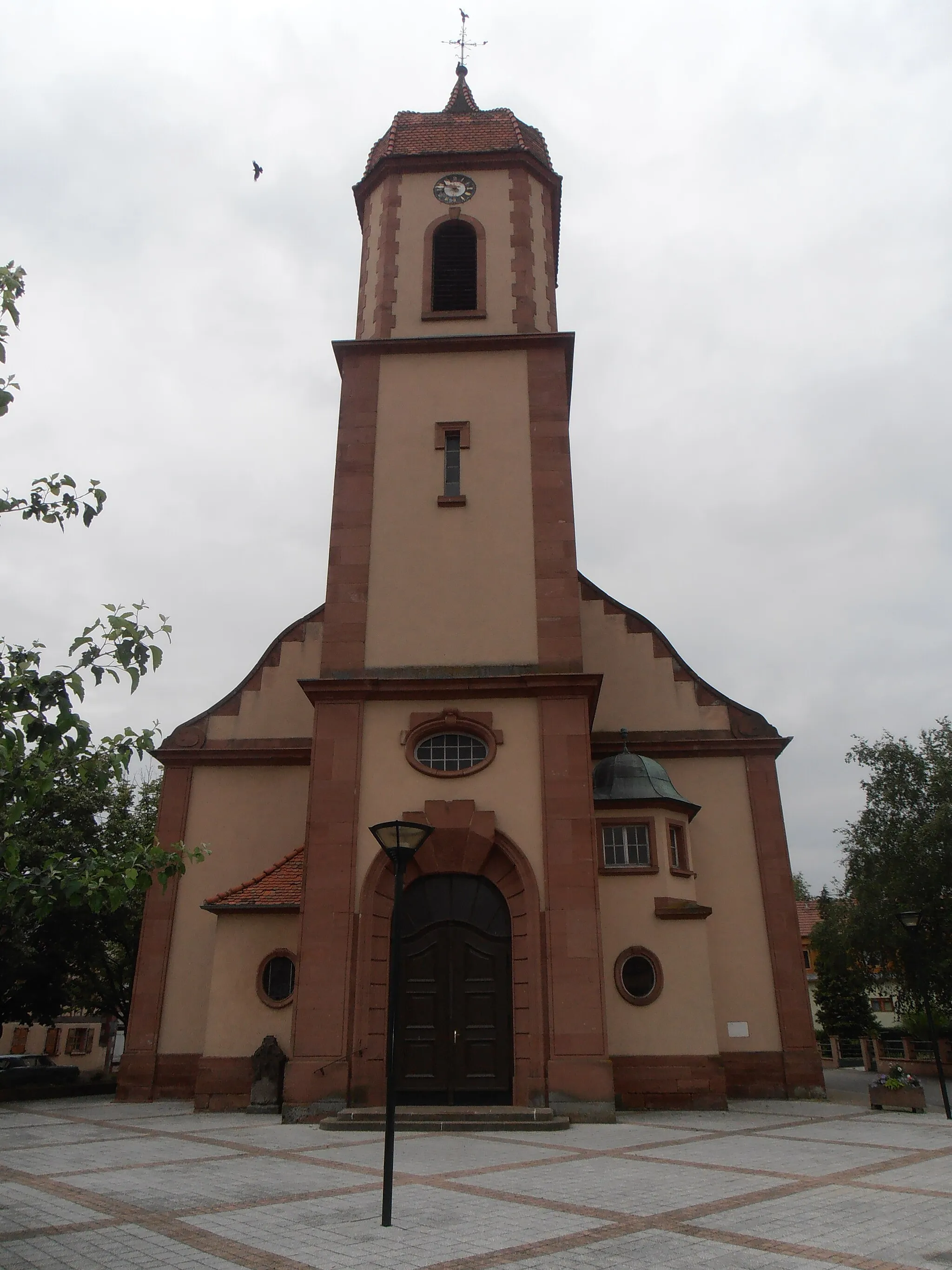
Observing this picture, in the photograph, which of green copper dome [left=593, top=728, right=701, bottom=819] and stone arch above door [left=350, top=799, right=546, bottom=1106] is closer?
stone arch above door [left=350, top=799, right=546, bottom=1106]

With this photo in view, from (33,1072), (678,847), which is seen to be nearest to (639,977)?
(678,847)

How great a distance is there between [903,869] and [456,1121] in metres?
21.2

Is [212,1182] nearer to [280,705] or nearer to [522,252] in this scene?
[280,705]

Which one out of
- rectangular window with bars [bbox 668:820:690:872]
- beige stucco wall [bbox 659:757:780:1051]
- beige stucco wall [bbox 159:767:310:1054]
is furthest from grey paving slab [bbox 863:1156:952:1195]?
beige stucco wall [bbox 159:767:310:1054]

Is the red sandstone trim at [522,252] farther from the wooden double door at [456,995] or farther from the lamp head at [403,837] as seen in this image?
the lamp head at [403,837]

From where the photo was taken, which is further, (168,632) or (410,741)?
(410,741)

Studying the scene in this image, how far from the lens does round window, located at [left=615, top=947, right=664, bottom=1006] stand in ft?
59.9

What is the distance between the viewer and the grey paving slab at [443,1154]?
36.4 feet

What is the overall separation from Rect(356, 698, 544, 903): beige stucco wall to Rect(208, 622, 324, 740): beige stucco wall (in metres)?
4.92

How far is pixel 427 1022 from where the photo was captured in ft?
52.9

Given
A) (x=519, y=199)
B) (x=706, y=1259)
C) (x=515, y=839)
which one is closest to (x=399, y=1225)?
(x=706, y=1259)

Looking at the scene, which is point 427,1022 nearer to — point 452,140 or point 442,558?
point 442,558

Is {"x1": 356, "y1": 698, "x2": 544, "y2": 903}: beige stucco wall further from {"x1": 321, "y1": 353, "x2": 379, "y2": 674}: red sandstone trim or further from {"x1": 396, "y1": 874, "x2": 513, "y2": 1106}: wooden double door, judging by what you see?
{"x1": 321, "y1": 353, "x2": 379, "y2": 674}: red sandstone trim

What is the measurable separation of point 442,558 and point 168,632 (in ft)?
39.9
